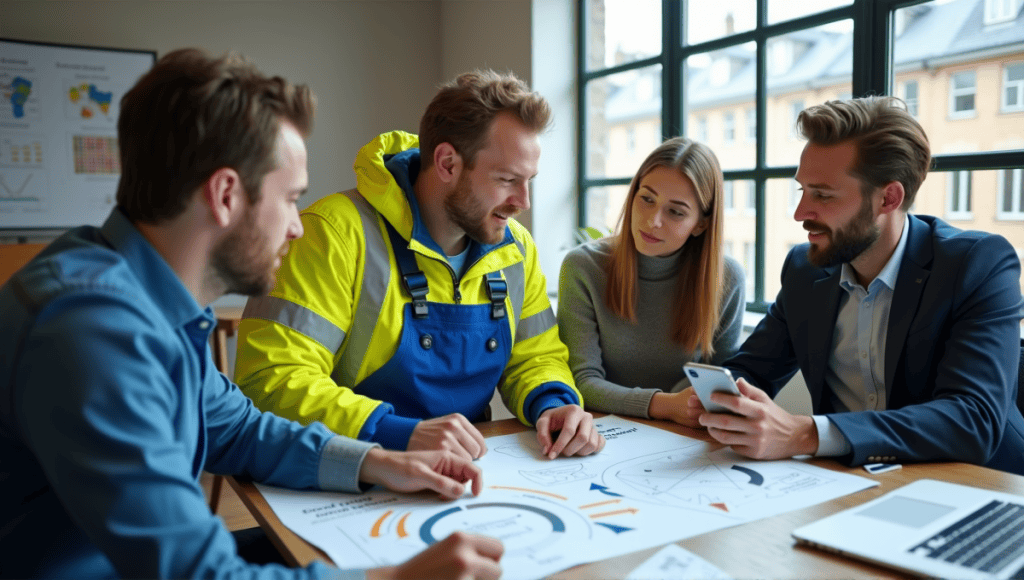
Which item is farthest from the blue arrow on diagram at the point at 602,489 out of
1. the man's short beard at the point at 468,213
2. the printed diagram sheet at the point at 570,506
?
the man's short beard at the point at 468,213

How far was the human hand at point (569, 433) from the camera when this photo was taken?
139 centimetres

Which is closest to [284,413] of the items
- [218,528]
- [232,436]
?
[232,436]

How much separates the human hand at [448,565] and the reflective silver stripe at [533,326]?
1.01 m

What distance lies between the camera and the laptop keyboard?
0.90 m

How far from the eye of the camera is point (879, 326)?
5.82ft

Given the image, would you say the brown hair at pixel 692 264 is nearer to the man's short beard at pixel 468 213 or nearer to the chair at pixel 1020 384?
the man's short beard at pixel 468 213

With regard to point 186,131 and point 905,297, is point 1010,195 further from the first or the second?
point 186,131

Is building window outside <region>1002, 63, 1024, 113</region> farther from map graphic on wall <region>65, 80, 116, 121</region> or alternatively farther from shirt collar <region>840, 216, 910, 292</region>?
map graphic on wall <region>65, 80, 116, 121</region>

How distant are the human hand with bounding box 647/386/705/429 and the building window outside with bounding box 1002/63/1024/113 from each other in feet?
5.37

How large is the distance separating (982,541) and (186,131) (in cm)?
116

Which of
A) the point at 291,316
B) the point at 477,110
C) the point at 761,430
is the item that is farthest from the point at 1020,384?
the point at 291,316

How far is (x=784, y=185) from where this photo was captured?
134 inches

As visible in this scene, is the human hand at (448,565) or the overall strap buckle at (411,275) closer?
the human hand at (448,565)

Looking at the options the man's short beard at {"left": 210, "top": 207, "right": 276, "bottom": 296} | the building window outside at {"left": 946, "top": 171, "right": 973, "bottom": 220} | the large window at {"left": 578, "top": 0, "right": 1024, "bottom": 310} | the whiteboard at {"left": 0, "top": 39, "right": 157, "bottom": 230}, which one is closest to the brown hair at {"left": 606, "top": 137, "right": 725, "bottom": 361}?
the large window at {"left": 578, "top": 0, "right": 1024, "bottom": 310}
